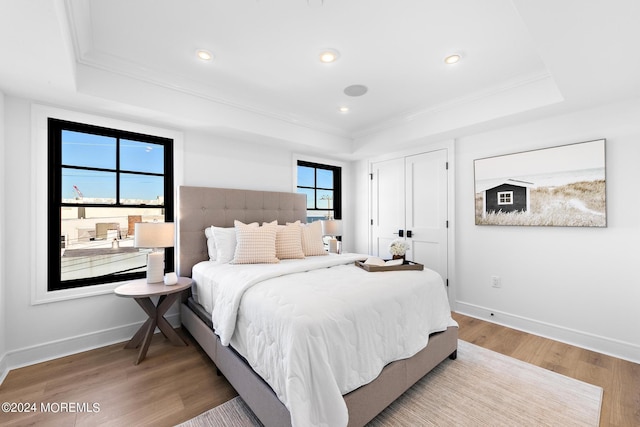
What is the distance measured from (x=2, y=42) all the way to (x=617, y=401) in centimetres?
443

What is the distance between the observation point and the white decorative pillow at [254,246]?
8.65ft

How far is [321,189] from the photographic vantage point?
15.1 feet

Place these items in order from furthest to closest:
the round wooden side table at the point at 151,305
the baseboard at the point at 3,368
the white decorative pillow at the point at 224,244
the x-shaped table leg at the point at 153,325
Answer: the white decorative pillow at the point at 224,244 → the x-shaped table leg at the point at 153,325 → the round wooden side table at the point at 151,305 → the baseboard at the point at 3,368

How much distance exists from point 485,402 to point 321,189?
3436 millimetres

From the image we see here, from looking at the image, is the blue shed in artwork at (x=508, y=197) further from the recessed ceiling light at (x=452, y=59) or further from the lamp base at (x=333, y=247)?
the lamp base at (x=333, y=247)

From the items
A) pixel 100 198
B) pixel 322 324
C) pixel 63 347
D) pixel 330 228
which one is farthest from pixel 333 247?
pixel 63 347

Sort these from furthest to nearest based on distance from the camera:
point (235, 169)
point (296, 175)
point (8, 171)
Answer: point (296, 175), point (235, 169), point (8, 171)

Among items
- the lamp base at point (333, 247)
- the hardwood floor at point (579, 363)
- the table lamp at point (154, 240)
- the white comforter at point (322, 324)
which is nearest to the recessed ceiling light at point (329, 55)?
the white comforter at point (322, 324)

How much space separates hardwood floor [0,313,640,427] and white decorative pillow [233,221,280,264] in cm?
93

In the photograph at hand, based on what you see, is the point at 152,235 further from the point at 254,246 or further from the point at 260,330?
the point at 260,330

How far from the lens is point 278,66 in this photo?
2.41 m

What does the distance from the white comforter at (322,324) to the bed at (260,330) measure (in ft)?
0.04

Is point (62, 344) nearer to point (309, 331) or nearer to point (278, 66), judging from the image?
point (309, 331)

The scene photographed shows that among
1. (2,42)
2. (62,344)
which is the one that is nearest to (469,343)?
(62,344)
